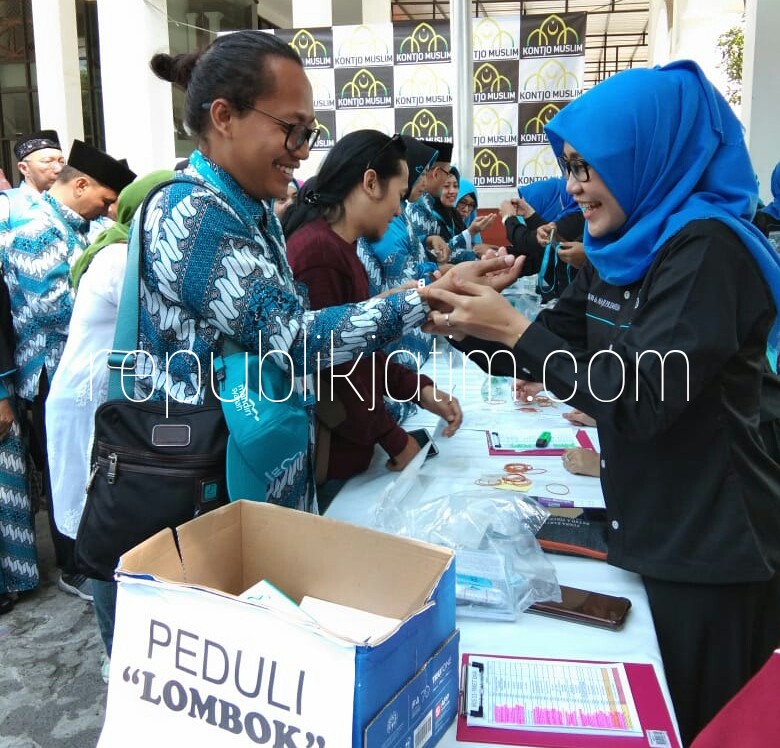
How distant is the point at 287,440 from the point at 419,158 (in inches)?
91.3

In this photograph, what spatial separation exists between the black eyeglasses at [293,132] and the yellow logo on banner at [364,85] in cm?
420

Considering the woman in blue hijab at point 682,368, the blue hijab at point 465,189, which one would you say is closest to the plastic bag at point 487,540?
the woman in blue hijab at point 682,368

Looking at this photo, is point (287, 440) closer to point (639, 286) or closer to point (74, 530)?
point (639, 286)

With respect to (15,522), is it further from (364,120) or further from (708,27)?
(708,27)

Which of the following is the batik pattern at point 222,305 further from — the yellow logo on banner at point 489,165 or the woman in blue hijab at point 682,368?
the yellow logo on banner at point 489,165

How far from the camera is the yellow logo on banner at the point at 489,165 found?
211 inches

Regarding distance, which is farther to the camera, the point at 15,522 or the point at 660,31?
the point at 660,31

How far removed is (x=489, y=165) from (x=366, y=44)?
124 centimetres

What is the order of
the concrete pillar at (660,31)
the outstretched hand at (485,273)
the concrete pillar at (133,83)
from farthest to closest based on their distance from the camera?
the concrete pillar at (660,31)
the concrete pillar at (133,83)
the outstretched hand at (485,273)

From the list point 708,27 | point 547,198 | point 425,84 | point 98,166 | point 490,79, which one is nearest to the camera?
point 98,166

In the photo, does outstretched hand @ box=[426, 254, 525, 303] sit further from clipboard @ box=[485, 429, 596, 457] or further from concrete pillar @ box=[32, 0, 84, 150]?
concrete pillar @ box=[32, 0, 84, 150]

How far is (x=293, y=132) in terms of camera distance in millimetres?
1201

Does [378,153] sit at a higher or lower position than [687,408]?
higher

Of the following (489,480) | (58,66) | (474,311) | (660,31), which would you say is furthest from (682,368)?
(660,31)
